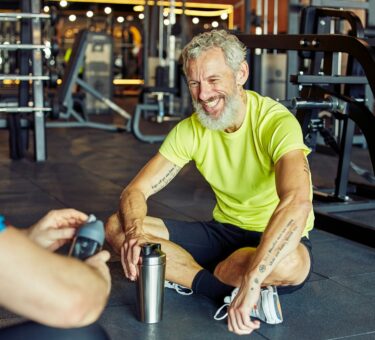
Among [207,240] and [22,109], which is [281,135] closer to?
[207,240]

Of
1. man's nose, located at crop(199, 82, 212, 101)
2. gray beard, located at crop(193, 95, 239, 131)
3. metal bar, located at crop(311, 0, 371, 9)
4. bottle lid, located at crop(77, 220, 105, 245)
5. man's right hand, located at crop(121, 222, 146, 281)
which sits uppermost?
metal bar, located at crop(311, 0, 371, 9)

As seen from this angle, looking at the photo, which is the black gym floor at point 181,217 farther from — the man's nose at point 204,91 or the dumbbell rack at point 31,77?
the man's nose at point 204,91

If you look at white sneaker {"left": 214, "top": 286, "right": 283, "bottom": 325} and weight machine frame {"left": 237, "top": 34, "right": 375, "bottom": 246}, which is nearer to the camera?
white sneaker {"left": 214, "top": 286, "right": 283, "bottom": 325}

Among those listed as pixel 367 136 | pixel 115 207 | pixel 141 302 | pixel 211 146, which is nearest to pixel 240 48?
pixel 211 146

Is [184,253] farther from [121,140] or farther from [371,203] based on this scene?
[121,140]

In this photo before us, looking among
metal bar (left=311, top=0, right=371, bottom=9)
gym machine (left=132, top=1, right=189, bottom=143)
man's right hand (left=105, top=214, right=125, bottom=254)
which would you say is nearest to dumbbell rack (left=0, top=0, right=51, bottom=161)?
metal bar (left=311, top=0, right=371, bottom=9)

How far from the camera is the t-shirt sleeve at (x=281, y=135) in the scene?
83.9 inches

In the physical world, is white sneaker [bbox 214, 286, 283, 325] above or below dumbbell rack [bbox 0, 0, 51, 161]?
below

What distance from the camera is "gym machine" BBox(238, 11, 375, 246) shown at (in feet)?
9.95

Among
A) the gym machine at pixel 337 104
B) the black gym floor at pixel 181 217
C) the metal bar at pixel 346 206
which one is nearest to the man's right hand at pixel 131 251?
the black gym floor at pixel 181 217

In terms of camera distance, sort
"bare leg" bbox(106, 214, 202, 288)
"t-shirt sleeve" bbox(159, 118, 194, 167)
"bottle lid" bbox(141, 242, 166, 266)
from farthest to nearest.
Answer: "t-shirt sleeve" bbox(159, 118, 194, 167) → "bare leg" bbox(106, 214, 202, 288) → "bottle lid" bbox(141, 242, 166, 266)

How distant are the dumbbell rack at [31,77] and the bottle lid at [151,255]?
365cm

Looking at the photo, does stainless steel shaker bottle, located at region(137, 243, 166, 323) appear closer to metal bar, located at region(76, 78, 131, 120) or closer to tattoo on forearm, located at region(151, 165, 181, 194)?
tattoo on forearm, located at region(151, 165, 181, 194)

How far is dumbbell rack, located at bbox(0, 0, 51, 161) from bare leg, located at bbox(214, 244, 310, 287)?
139 inches
